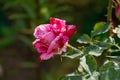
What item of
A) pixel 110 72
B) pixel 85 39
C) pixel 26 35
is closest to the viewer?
pixel 110 72

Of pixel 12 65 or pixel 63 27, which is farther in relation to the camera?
pixel 12 65

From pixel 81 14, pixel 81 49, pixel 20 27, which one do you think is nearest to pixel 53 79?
pixel 20 27

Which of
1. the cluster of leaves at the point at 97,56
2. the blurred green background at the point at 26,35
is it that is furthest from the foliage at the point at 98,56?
the blurred green background at the point at 26,35

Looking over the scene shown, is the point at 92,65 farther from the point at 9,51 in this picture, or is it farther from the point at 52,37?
the point at 9,51

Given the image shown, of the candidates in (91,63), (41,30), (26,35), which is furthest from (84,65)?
(26,35)

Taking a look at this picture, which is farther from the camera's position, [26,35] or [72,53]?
[26,35]

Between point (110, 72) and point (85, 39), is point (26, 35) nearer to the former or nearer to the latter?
point (85, 39)
